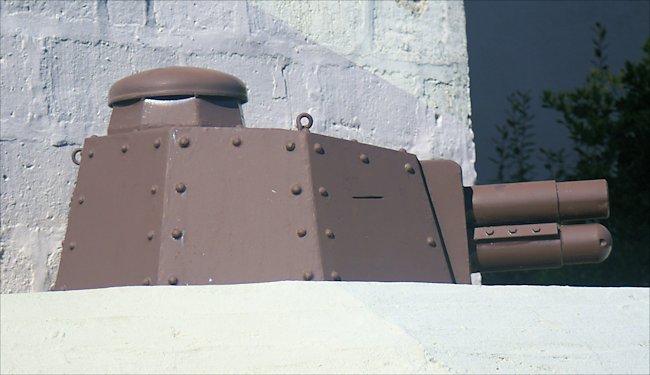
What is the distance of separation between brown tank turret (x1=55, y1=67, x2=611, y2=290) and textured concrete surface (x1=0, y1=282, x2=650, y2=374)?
0.37 meters

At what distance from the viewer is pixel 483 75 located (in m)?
5.16

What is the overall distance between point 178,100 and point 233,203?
9.6 inches

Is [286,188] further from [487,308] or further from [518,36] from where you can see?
[518,36]

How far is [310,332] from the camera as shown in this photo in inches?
51.7

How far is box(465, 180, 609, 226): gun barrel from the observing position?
7.27 ft

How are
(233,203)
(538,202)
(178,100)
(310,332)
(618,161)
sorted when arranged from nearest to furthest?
(310,332), (233,203), (178,100), (538,202), (618,161)

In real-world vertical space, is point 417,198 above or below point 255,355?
above

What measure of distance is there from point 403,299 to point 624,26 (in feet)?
13.6

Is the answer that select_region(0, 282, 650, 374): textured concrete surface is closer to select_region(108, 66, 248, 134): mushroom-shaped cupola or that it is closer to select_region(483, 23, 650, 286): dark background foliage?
select_region(108, 66, 248, 134): mushroom-shaped cupola

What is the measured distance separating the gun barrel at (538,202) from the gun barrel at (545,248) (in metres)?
0.05

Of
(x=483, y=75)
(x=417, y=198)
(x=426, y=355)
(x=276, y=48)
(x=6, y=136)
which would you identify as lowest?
(x=426, y=355)

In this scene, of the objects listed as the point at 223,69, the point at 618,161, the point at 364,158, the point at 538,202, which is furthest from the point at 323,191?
the point at 618,161

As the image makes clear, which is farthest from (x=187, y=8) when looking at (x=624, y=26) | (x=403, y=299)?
(x=624, y=26)

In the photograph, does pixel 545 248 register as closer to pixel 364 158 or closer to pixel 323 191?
pixel 364 158
